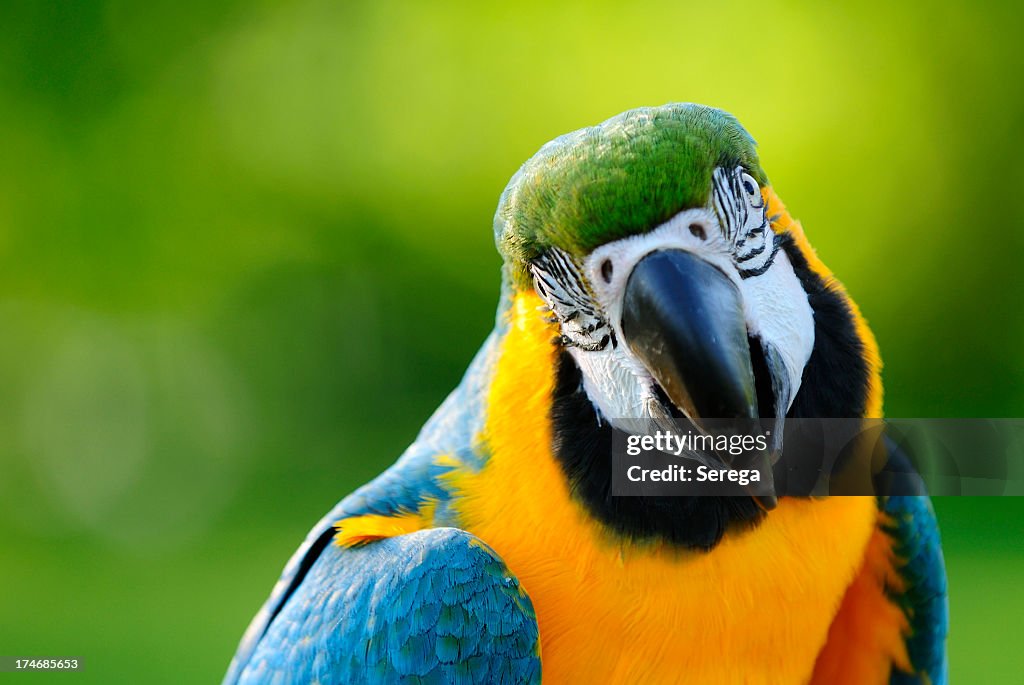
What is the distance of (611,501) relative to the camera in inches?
43.1

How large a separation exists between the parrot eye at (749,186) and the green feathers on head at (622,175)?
0.06 ft

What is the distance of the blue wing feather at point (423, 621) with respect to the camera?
1072 mm

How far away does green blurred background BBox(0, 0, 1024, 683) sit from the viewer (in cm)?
283

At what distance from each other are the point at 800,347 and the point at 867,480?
307 mm

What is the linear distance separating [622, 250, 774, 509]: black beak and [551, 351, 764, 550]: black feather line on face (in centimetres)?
13

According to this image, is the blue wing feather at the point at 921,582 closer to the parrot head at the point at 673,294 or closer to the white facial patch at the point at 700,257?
the parrot head at the point at 673,294

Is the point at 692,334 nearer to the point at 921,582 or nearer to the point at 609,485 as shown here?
the point at 609,485

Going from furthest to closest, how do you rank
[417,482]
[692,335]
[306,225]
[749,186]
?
[306,225] < [417,482] < [749,186] < [692,335]

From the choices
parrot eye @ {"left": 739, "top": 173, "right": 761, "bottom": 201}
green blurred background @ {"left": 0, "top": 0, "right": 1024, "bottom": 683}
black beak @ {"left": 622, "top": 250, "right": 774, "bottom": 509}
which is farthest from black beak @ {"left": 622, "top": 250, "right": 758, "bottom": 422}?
green blurred background @ {"left": 0, "top": 0, "right": 1024, "bottom": 683}

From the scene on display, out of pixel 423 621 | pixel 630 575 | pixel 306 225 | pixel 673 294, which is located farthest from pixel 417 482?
pixel 306 225

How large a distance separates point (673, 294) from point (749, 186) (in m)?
0.22

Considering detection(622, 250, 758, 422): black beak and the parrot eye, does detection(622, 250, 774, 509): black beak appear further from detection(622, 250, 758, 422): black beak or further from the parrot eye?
the parrot eye

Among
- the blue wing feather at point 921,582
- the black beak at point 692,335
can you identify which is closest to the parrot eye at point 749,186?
the black beak at point 692,335

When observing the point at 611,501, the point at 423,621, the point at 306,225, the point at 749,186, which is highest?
the point at 306,225
